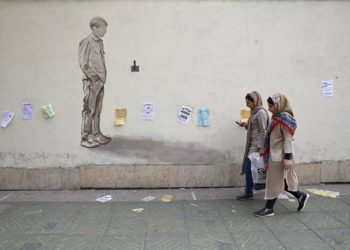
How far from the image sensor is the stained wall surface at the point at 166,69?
19.9 ft

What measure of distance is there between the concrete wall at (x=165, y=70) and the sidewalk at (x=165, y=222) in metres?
0.58

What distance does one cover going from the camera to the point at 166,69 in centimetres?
617

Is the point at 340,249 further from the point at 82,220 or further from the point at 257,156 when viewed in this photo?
the point at 82,220

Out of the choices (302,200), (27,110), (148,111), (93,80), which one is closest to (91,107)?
(93,80)

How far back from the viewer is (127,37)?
6.10 meters

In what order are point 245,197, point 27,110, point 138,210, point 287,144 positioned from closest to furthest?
point 287,144
point 138,210
point 245,197
point 27,110

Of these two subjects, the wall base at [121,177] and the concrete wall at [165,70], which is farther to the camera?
the wall base at [121,177]

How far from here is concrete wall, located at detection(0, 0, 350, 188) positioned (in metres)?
6.07

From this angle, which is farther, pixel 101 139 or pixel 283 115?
pixel 101 139

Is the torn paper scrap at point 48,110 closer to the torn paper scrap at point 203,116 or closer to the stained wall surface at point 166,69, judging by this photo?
the stained wall surface at point 166,69

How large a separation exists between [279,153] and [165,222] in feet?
5.70

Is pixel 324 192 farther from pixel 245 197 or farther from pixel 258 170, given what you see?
pixel 258 170

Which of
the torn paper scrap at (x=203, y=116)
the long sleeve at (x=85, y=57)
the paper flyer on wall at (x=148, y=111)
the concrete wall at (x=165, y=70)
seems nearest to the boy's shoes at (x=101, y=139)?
the concrete wall at (x=165, y=70)

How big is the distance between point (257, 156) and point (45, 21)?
3.96 metres
